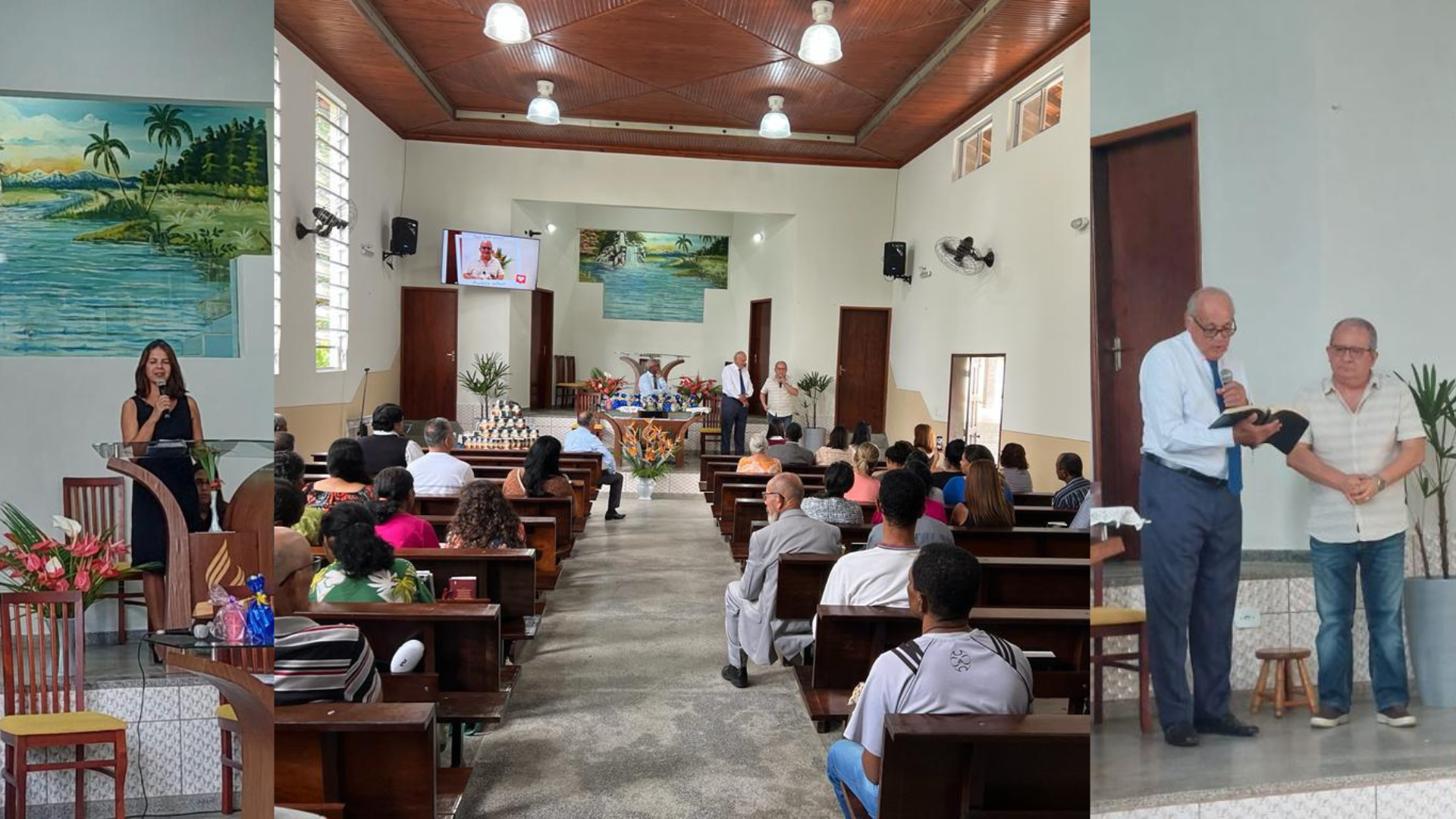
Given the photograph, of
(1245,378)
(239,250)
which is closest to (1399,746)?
(1245,378)

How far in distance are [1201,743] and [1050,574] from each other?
2.96m

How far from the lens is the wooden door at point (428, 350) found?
1207cm

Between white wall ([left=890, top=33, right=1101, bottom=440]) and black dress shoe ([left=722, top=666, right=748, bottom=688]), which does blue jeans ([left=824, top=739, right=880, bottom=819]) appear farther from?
white wall ([left=890, top=33, right=1101, bottom=440])

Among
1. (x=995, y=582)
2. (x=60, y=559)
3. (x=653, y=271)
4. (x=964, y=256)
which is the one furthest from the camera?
(x=653, y=271)

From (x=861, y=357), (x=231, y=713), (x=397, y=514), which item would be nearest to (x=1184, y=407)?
(x=231, y=713)

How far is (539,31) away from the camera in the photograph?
862 centimetres

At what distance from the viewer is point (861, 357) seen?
13.0 m

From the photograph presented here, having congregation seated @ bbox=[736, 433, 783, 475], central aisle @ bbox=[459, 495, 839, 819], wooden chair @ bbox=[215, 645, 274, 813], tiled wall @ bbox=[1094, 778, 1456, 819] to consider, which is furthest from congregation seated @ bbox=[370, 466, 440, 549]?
tiled wall @ bbox=[1094, 778, 1456, 819]

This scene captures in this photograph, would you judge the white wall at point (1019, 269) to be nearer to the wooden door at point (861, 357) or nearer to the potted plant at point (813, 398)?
the wooden door at point (861, 357)

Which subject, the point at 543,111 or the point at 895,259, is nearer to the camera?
the point at 543,111

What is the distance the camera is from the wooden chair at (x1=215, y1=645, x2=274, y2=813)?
1.33 m

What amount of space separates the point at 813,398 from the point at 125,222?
11.8 meters

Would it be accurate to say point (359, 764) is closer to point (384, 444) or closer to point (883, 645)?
point (883, 645)

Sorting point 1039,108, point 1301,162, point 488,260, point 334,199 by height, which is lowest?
point 1301,162
